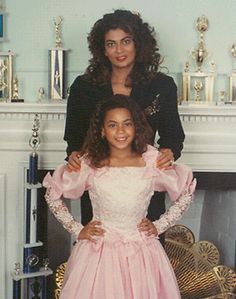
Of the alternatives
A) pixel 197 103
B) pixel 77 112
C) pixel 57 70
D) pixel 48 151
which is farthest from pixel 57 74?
pixel 197 103

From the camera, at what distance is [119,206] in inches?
72.7

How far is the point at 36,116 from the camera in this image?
2.43m

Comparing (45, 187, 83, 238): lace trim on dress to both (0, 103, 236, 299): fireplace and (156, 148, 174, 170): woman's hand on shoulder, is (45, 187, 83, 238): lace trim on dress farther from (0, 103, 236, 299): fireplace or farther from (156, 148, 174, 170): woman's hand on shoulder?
(0, 103, 236, 299): fireplace

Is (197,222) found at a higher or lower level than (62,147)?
lower

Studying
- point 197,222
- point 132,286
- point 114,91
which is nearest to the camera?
point 132,286

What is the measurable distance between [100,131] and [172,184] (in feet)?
0.93

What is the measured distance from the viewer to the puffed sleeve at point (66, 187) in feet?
6.14

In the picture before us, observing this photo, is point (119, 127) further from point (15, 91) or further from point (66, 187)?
point (15, 91)

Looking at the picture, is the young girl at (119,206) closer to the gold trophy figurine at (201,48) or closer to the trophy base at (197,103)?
the trophy base at (197,103)

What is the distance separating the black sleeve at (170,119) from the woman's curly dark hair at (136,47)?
79mm

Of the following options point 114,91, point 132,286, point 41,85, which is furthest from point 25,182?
point 132,286

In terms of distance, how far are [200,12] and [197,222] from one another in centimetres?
95

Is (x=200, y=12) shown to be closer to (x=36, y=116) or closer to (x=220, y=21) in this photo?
(x=220, y=21)

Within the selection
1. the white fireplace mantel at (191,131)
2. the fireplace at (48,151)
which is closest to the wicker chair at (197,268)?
the fireplace at (48,151)
